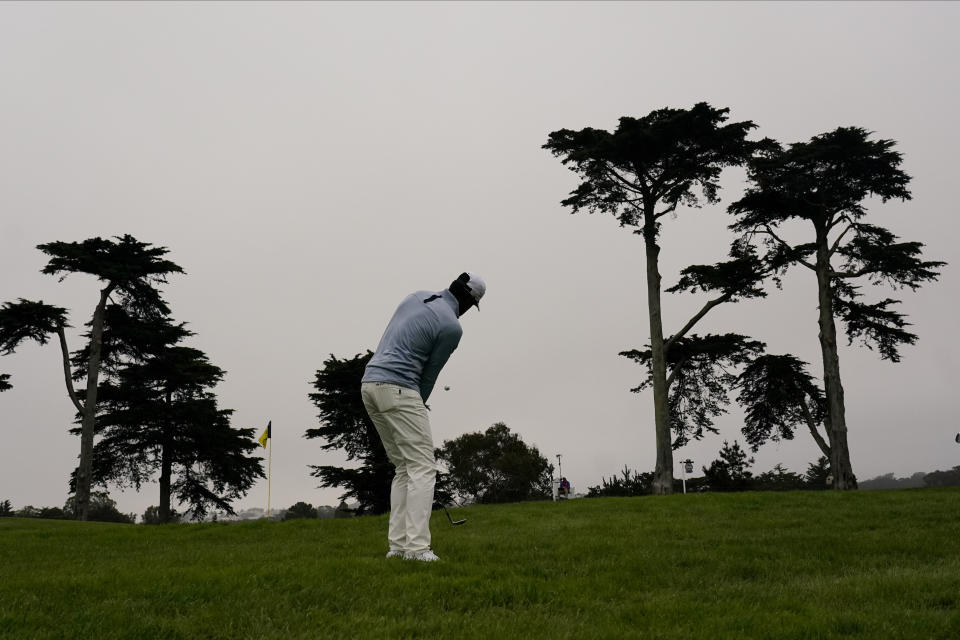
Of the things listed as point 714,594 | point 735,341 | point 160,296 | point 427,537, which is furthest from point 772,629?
point 160,296

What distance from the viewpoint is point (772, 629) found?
14.6 ft

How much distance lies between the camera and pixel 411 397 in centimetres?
649

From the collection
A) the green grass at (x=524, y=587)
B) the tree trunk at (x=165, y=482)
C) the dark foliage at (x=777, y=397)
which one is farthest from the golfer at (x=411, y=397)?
the tree trunk at (x=165, y=482)

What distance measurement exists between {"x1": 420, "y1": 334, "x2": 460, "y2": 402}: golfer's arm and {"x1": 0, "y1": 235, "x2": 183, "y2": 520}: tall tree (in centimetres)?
2954

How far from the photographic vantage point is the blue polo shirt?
6543 millimetres

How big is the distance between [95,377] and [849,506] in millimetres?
31330

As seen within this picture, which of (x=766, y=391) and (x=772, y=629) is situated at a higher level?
(x=766, y=391)

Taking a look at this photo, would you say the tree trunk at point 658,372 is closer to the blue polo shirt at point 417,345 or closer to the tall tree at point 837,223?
the tall tree at point 837,223

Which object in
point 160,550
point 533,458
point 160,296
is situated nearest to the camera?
point 160,550

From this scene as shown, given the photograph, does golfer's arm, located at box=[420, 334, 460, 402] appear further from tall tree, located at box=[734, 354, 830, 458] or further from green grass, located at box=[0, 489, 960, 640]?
tall tree, located at box=[734, 354, 830, 458]

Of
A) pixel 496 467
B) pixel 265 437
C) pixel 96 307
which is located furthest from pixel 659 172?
pixel 496 467

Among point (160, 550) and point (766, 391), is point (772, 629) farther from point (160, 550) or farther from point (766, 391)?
point (766, 391)

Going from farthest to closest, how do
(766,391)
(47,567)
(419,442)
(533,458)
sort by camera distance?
(533,458) < (766,391) < (47,567) < (419,442)

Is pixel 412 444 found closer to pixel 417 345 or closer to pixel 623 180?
pixel 417 345
